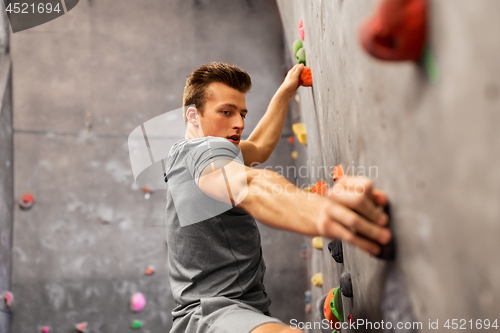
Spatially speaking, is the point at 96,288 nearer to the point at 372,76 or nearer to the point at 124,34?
the point at 124,34

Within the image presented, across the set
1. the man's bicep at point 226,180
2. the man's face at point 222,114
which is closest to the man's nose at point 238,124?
the man's face at point 222,114

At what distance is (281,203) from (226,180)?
0.16 m

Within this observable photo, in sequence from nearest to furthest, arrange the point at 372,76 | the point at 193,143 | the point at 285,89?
the point at 372,76 < the point at 193,143 < the point at 285,89

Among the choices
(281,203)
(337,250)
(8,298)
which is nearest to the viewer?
(281,203)

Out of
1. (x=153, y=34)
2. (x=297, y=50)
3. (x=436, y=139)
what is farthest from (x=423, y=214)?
(x=153, y=34)

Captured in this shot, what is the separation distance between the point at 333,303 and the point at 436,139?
4.09ft

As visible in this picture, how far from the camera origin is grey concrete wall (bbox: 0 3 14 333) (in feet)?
10.9

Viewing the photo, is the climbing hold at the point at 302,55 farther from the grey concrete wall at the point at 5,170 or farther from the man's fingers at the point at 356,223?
the grey concrete wall at the point at 5,170

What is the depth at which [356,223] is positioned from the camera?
0.64m

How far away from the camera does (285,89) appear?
76.7 inches

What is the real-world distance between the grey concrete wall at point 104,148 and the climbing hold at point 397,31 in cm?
346

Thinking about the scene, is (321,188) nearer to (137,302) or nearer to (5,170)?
(137,302)

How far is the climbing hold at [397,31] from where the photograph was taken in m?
0.52

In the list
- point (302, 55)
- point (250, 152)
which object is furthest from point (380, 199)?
point (302, 55)
